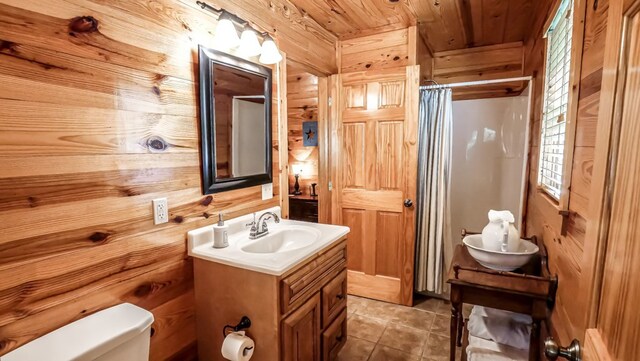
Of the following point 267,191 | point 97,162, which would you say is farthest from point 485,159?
point 97,162

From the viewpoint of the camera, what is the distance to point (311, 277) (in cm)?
159

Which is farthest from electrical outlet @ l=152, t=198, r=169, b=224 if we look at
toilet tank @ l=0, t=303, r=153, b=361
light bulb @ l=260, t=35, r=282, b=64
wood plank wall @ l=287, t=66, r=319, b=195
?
wood plank wall @ l=287, t=66, r=319, b=195

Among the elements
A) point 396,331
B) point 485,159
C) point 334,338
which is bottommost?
point 396,331

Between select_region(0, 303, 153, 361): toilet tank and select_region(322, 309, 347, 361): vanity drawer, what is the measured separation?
97cm

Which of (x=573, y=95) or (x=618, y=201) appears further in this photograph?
(x=573, y=95)

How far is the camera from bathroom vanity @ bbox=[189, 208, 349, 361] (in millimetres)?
1378

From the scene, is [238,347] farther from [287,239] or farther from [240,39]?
[240,39]

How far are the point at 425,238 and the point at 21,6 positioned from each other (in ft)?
9.38

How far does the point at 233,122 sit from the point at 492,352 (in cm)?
186

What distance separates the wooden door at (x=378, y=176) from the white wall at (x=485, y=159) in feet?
2.89

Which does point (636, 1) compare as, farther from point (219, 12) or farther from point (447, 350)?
point (447, 350)

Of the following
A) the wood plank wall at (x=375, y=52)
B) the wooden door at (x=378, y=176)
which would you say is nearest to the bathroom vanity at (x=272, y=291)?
the wooden door at (x=378, y=176)

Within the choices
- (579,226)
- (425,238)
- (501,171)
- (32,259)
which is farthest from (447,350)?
(32,259)

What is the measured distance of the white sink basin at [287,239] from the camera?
70.3 inches
